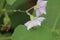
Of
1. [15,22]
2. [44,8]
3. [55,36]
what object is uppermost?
[15,22]

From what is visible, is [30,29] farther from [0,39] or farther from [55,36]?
[0,39]

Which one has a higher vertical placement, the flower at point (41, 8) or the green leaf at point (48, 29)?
the flower at point (41, 8)

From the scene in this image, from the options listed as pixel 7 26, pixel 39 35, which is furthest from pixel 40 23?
pixel 7 26

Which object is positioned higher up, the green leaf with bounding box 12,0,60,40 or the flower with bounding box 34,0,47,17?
the flower with bounding box 34,0,47,17

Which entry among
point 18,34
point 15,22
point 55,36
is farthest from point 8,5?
point 55,36

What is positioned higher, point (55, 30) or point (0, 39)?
point (0, 39)

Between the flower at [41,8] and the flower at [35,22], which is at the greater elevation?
the flower at [41,8]

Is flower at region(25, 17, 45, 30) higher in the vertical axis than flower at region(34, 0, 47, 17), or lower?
lower

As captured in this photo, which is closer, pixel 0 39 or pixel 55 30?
pixel 55 30

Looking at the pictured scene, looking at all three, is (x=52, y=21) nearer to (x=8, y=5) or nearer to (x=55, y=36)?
(x=55, y=36)
